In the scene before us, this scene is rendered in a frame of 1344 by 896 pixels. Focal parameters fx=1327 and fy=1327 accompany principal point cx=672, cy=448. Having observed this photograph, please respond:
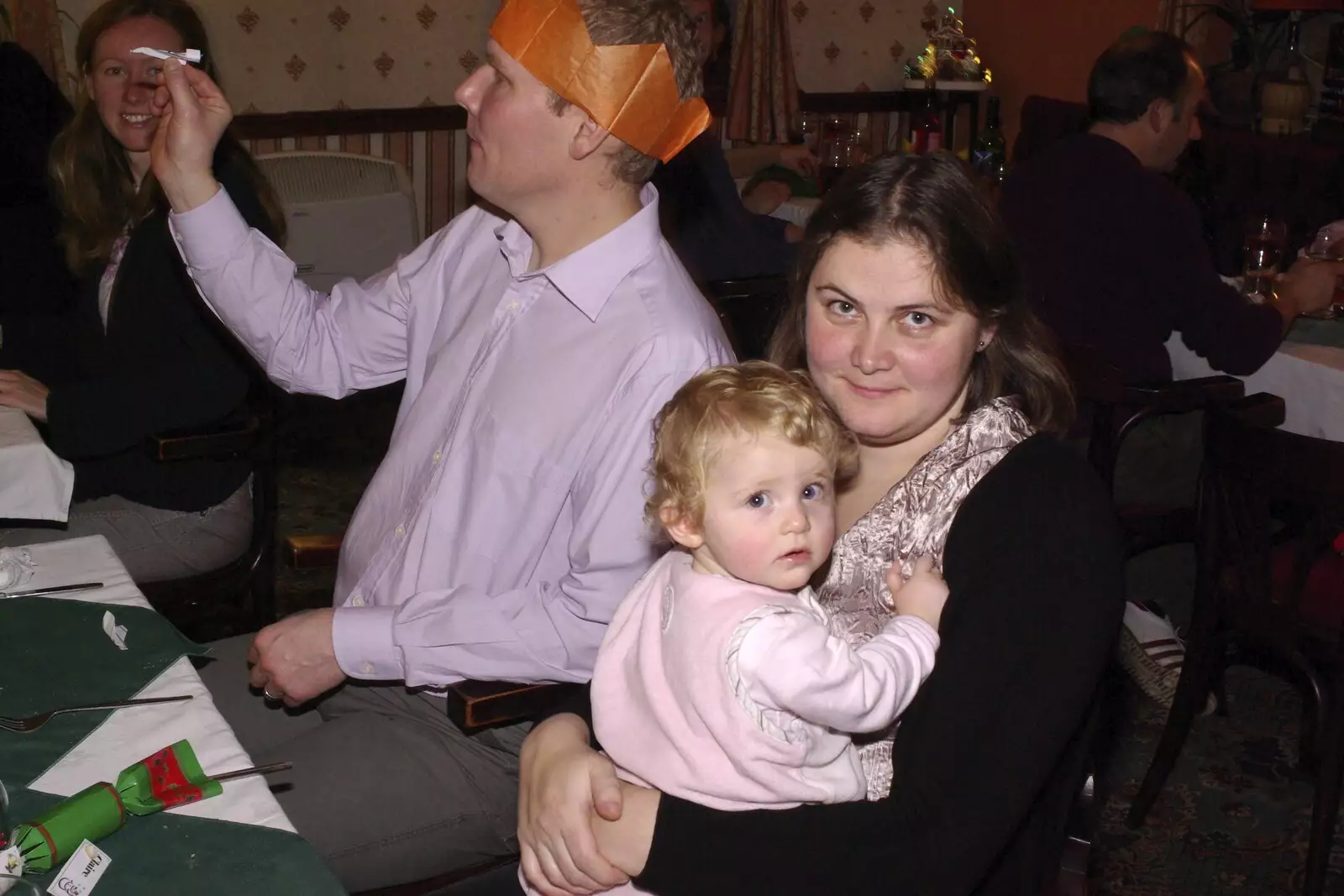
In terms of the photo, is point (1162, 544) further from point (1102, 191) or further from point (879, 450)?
point (879, 450)

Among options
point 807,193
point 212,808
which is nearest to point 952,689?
point 212,808

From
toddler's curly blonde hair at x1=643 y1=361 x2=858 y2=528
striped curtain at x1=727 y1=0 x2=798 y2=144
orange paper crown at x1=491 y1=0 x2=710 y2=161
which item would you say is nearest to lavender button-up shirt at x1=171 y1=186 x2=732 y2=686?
orange paper crown at x1=491 y1=0 x2=710 y2=161

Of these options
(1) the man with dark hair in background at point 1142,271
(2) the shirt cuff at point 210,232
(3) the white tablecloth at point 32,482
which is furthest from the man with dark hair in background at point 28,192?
(1) the man with dark hair in background at point 1142,271

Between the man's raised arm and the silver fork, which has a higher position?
the man's raised arm

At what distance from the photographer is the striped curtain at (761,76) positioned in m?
6.59

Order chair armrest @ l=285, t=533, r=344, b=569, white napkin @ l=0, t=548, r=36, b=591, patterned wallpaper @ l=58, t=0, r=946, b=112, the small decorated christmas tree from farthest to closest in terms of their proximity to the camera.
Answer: the small decorated christmas tree
patterned wallpaper @ l=58, t=0, r=946, b=112
chair armrest @ l=285, t=533, r=344, b=569
white napkin @ l=0, t=548, r=36, b=591

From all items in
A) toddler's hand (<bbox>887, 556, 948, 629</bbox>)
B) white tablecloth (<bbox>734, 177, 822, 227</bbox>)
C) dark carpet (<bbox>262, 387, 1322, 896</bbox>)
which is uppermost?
white tablecloth (<bbox>734, 177, 822, 227</bbox>)

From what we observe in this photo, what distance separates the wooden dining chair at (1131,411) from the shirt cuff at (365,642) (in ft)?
6.36

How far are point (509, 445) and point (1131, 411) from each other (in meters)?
2.04

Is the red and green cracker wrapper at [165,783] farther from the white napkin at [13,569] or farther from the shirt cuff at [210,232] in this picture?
the shirt cuff at [210,232]

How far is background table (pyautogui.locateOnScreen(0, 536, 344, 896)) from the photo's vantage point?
1.19 m

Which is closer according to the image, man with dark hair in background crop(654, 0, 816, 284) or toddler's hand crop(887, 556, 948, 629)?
toddler's hand crop(887, 556, 948, 629)

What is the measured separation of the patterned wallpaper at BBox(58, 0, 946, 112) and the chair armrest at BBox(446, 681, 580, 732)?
454cm

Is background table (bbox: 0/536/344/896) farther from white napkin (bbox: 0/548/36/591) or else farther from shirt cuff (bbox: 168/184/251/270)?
shirt cuff (bbox: 168/184/251/270)
